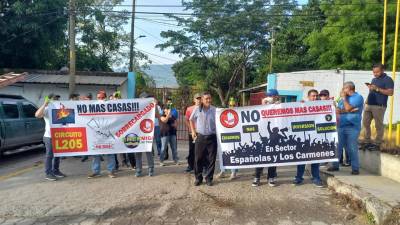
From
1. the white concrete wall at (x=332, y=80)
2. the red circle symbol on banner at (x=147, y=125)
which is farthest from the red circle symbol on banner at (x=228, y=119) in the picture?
the white concrete wall at (x=332, y=80)

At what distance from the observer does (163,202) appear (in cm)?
697

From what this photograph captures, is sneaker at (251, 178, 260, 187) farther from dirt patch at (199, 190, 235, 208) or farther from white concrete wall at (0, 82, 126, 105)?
white concrete wall at (0, 82, 126, 105)

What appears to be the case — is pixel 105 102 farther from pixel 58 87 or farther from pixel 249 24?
pixel 249 24

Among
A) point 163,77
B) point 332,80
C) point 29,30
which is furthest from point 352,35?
point 163,77

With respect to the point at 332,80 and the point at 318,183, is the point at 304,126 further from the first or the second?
the point at 332,80

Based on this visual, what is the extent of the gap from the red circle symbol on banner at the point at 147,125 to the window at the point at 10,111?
4.80 metres

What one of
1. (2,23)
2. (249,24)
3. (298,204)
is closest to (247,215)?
(298,204)

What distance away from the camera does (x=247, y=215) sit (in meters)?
6.30

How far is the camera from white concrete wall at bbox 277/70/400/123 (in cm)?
2303

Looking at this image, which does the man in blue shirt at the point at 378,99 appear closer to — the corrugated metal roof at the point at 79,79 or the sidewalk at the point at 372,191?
the sidewalk at the point at 372,191

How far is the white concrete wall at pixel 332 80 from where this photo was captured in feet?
75.6

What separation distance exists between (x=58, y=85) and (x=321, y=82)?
46.8 ft

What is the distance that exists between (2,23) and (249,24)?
20.4m

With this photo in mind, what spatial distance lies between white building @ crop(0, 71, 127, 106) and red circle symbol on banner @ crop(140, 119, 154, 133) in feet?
36.7
